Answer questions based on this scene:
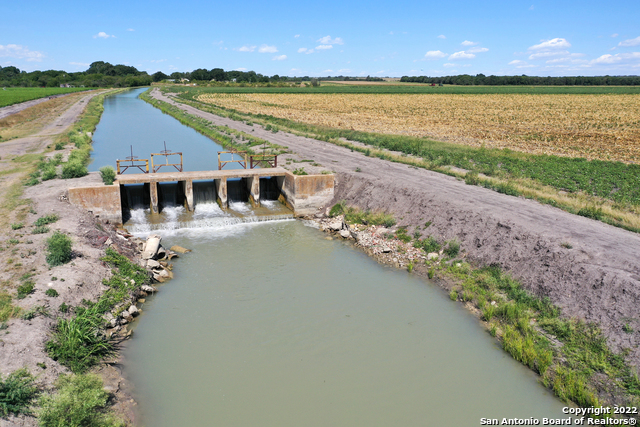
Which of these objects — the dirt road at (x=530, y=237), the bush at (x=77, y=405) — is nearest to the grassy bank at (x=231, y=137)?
the dirt road at (x=530, y=237)

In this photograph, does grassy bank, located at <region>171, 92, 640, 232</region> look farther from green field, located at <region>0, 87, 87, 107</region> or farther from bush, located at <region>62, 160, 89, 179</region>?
green field, located at <region>0, 87, 87, 107</region>

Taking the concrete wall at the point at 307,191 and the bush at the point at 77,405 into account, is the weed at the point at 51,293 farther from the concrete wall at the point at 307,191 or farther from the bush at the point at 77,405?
the concrete wall at the point at 307,191

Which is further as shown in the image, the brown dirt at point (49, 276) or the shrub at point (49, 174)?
the shrub at point (49, 174)

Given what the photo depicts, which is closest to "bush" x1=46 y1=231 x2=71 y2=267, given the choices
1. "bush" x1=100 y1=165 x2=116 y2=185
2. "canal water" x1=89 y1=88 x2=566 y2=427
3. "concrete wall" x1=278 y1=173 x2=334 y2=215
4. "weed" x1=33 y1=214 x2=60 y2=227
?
"canal water" x1=89 y1=88 x2=566 y2=427

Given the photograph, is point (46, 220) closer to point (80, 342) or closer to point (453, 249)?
point (80, 342)

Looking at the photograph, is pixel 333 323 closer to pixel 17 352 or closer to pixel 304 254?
pixel 304 254

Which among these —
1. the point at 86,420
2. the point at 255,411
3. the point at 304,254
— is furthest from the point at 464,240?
the point at 86,420
